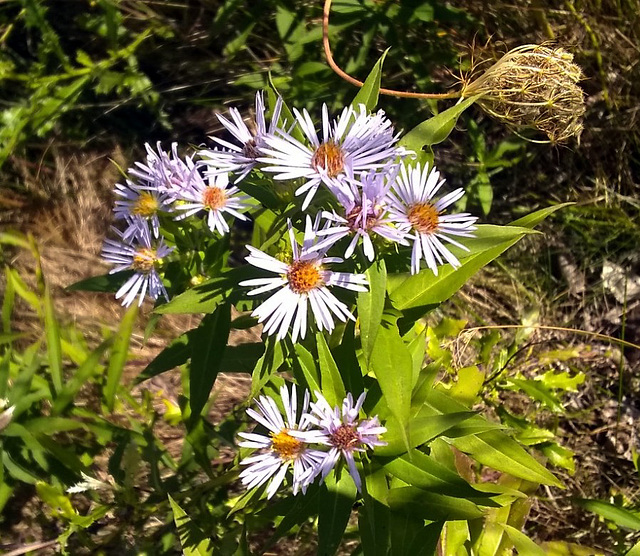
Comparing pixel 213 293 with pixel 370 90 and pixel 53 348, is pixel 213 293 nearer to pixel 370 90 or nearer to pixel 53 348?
pixel 370 90

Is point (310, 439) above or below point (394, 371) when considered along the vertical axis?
below

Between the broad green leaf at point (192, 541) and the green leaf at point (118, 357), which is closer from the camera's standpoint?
the broad green leaf at point (192, 541)

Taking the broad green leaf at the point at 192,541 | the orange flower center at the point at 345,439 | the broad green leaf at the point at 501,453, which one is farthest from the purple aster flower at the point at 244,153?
the broad green leaf at the point at 192,541

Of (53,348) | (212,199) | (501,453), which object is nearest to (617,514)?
(501,453)

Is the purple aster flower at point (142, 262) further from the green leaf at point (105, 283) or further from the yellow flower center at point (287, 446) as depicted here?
the yellow flower center at point (287, 446)

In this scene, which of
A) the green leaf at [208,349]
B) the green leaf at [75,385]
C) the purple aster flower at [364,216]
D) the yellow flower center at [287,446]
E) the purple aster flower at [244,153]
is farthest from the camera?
the green leaf at [75,385]

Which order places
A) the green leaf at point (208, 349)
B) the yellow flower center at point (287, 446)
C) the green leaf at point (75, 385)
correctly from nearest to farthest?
the yellow flower center at point (287, 446) → the green leaf at point (208, 349) → the green leaf at point (75, 385)
